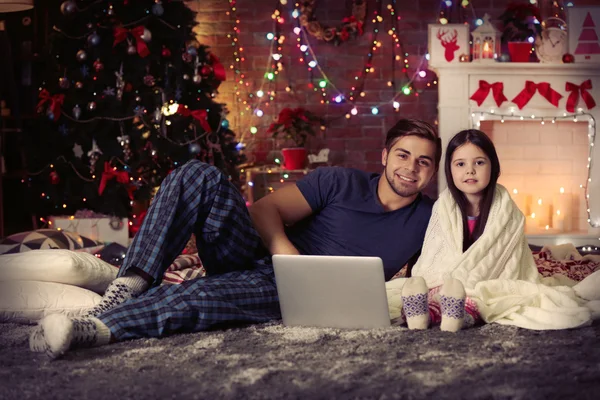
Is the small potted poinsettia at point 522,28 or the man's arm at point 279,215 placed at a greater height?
the small potted poinsettia at point 522,28

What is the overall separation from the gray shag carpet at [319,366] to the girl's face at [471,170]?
0.46 meters

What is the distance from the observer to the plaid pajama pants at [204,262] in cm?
222

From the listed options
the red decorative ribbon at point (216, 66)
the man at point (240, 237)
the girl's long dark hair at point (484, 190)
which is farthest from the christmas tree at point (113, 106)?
the girl's long dark hair at point (484, 190)

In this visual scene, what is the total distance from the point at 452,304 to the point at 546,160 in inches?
132

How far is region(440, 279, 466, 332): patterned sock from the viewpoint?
7.23 ft

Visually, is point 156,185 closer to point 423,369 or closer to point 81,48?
point 81,48

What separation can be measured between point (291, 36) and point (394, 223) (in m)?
3.23

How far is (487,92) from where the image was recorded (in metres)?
5.12

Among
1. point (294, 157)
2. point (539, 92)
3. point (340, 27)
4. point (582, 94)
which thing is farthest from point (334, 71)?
point (582, 94)

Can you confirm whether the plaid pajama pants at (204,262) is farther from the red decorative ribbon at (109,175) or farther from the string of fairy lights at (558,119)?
the string of fairy lights at (558,119)

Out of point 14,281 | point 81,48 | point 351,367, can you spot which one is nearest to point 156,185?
Result: point 81,48

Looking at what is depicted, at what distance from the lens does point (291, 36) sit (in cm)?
562

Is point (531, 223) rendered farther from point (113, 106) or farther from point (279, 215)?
point (279, 215)

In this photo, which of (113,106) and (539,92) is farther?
(539,92)
